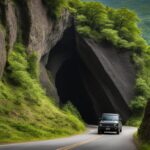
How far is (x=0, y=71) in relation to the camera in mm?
39562

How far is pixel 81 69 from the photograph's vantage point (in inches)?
2783

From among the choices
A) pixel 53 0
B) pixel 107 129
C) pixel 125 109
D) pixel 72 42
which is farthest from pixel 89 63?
pixel 107 129

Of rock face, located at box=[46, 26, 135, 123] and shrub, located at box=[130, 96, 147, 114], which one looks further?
rock face, located at box=[46, 26, 135, 123]

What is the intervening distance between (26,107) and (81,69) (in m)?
31.3

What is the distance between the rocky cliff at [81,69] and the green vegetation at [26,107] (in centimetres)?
679

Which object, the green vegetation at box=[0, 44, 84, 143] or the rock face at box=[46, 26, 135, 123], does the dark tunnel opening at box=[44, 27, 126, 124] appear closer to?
the rock face at box=[46, 26, 135, 123]

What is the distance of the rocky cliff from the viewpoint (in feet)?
187

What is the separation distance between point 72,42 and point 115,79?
878cm

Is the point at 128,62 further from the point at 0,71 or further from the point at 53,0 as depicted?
the point at 0,71

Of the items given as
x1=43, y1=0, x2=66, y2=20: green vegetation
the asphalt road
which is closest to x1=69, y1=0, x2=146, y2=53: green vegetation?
x1=43, y1=0, x2=66, y2=20: green vegetation

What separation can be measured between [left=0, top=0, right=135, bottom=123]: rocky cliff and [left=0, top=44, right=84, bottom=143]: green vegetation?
22.3 feet

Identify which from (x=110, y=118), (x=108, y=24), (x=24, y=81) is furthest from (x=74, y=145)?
(x=108, y=24)

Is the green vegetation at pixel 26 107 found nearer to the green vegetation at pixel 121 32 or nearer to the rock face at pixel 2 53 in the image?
the rock face at pixel 2 53

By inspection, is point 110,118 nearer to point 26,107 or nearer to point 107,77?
point 26,107
